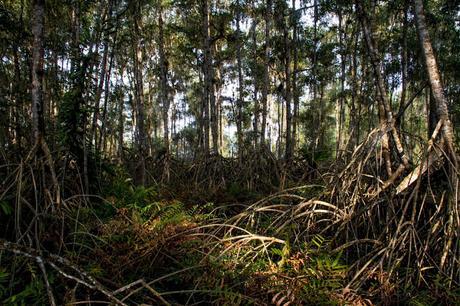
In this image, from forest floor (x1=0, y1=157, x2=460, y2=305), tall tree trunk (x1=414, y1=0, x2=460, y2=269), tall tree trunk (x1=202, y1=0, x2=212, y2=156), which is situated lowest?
forest floor (x1=0, y1=157, x2=460, y2=305)

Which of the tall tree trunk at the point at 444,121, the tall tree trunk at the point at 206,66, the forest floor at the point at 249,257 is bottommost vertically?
the forest floor at the point at 249,257

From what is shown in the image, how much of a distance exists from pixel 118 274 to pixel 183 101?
2423 cm

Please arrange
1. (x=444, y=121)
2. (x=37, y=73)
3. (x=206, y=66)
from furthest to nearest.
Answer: (x=206, y=66) < (x=37, y=73) < (x=444, y=121)

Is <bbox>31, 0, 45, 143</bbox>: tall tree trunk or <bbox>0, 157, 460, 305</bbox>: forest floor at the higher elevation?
<bbox>31, 0, 45, 143</bbox>: tall tree trunk

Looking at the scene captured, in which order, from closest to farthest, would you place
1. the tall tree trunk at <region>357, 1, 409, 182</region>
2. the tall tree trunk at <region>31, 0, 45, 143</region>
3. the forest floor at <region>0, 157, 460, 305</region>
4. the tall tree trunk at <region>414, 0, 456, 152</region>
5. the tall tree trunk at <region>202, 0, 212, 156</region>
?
the forest floor at <region>0, 157, 460, 305</region>
the tall tree trunk at <region>414, 0, 456, 152</region>
the tall tree trunk at <region>357, 1, 409, 182</region>
the tall tree trunk at <region>31, 0, 45, 143</region>
the tall tree trunk at <region>202, 0, 212, 156</region>

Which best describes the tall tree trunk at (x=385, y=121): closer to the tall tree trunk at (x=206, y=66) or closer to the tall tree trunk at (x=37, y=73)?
the tall tree trunk at (x=37, y=73)

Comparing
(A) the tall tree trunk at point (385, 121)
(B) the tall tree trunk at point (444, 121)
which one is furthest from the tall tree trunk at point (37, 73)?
(B) the tall tree trunk at point (444, 121)

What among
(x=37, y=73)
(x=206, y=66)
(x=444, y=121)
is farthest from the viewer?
(x=206, y=66)

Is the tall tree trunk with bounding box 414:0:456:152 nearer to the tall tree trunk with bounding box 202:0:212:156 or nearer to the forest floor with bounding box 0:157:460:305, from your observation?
the forest floor with bounding box 0:157:460:305

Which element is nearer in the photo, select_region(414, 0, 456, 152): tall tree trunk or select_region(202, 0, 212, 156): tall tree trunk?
select_region(414, 0, 456, 152): tall tree trunk

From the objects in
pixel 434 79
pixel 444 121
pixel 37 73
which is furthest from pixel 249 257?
pixel 37 73

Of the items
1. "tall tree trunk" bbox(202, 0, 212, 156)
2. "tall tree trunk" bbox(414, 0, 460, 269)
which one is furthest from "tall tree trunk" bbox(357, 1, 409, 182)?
"tall tree trunk" bbox(202, 0, 212, 156)

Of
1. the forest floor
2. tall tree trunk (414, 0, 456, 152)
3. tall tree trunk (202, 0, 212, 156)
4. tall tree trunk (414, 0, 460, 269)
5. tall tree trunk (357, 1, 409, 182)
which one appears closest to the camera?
the forest floor

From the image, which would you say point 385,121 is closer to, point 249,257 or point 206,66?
point 249,257
